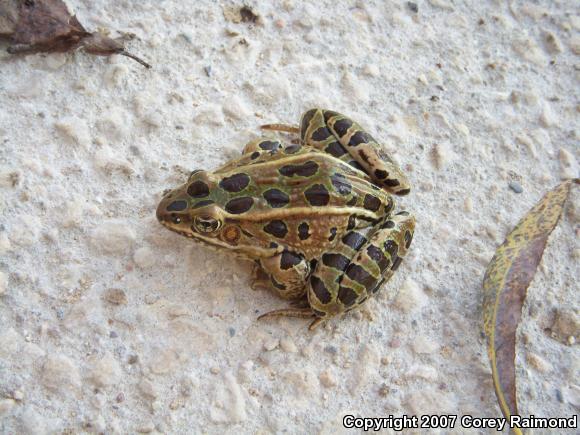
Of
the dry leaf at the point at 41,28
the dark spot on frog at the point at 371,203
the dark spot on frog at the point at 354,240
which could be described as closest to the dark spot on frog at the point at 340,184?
the dark spot on frog at the point at 371,203

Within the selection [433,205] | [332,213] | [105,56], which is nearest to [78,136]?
[105,56]

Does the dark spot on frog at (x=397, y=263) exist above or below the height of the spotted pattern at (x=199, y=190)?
above

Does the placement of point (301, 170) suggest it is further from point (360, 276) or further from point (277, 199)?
point (360, 276)

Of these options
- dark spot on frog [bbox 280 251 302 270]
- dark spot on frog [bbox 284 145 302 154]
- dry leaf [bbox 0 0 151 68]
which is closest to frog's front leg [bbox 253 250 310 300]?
dark spot on frog [bbox 280 251 302 270]

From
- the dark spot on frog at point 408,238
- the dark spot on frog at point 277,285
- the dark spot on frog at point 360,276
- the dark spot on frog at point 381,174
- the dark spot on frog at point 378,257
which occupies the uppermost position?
the dark spot on frog at point 381,174

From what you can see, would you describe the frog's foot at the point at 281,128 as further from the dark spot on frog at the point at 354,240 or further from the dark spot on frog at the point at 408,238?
the dark spot on frog at the point at 408,238

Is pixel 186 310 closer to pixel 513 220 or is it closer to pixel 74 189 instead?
pixel 74 189

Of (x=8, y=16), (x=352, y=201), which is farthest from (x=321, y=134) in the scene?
(x=8, y=16)
